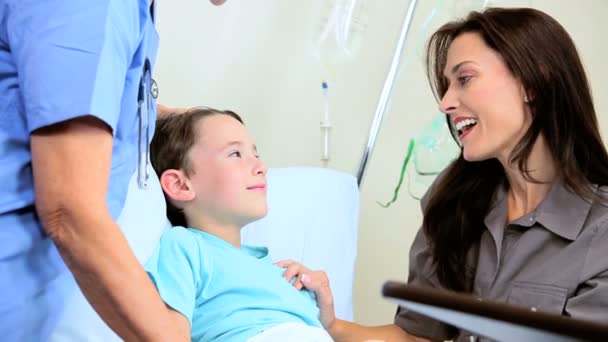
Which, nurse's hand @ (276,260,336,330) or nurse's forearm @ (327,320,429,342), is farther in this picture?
nurse's forearm @ (327,320,429,342)

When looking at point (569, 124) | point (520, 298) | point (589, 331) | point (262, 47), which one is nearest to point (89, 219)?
point (589, 331)

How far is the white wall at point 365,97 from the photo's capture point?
2.61m

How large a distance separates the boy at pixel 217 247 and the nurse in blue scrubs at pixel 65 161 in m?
0.26

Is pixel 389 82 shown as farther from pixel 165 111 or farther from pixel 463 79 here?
pixel 165 111

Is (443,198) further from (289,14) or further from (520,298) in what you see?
(289,14)

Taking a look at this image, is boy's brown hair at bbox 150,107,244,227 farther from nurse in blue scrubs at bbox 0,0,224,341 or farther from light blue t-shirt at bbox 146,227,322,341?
nurse in blue scrubs at bbox 0,0,224,341

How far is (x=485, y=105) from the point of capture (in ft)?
5.07

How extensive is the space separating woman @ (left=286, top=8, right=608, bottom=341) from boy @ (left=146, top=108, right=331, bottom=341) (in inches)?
8.3

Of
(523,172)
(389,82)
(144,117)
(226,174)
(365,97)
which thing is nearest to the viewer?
(144,117)

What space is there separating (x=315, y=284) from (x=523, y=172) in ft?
1.82

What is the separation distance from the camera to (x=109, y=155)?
2.90 feet

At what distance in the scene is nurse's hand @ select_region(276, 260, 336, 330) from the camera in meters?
1.45

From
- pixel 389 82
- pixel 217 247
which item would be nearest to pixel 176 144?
pixel 217 247

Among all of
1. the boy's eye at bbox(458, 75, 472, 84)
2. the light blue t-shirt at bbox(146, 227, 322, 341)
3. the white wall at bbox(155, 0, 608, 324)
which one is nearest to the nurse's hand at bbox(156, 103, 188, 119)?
the light blue t-shirt at bbox(146, 227, 322, 341)
